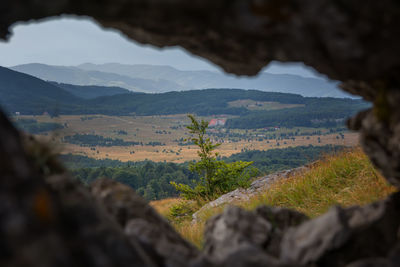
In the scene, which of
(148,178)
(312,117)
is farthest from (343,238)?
(312,117)

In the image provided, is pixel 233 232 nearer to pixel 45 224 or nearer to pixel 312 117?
pixel 45 224

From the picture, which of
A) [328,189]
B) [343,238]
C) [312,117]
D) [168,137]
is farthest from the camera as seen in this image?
[168,137]

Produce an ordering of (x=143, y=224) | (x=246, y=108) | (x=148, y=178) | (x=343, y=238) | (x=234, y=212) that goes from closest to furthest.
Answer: (x=343, y=238), (x=143, y=224), (x=234, y=212), (x=148, y=178), (x=246, y=108)

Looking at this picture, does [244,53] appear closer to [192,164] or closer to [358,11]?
[358,11]

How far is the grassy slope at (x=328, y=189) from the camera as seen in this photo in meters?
5.79

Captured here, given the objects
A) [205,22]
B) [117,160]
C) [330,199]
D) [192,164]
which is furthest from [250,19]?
[117,160]

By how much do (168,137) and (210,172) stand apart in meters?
130

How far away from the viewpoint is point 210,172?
43.0ft

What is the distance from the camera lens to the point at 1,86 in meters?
155

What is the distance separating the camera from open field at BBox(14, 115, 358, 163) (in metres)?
99.9

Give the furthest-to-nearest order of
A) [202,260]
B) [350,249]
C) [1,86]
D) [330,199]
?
[1,86] → [330,199] → [350,249] → [202,260]

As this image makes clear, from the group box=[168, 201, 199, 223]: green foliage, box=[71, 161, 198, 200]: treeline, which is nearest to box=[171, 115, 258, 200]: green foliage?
box=[168, 201, 199, 223]: green foliage

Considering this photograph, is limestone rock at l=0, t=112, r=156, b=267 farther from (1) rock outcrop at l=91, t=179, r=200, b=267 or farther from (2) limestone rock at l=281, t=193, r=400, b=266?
(2) limestone rock at l=281, t=193, r=400, b=266

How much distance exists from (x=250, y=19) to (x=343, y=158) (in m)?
7.13
